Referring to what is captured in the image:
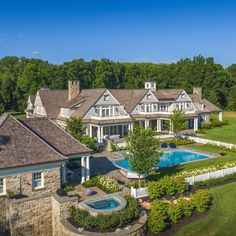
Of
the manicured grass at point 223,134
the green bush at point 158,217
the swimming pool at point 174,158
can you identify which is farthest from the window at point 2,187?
the manicured grass at point 223,134

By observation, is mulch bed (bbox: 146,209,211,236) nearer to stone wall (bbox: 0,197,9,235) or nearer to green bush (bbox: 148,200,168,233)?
green bush (bbox: 148,200,168,233)

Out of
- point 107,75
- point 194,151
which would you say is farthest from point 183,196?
point 107,75

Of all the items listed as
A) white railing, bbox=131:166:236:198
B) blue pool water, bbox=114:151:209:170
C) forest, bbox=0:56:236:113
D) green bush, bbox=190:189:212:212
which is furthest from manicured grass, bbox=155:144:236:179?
forest, bbox=0:56:236:113

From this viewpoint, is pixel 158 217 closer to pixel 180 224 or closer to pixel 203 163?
pixel 180 224

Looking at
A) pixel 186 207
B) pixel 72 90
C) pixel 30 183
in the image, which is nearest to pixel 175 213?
pixel 186 207

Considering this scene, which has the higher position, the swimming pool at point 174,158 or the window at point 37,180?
the window at point 37,180

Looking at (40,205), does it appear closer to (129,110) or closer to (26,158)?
(26,158)

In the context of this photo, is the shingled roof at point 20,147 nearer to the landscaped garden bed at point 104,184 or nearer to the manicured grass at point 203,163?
the landscaped garden bed at point 104,184
